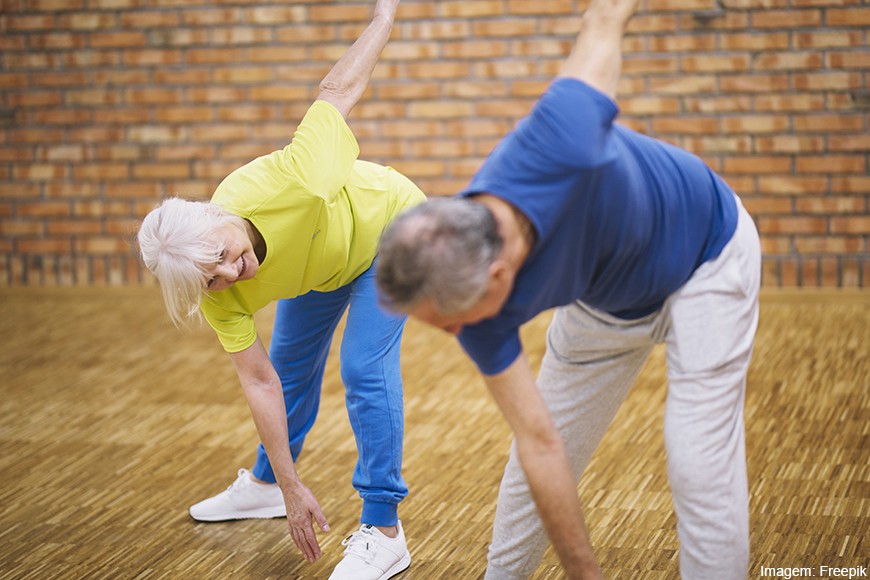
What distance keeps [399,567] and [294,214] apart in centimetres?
75

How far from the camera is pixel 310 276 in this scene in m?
2.06

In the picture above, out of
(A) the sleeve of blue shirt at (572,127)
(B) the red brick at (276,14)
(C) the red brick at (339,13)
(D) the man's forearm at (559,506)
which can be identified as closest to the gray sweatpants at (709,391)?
(D) the man's forearm at (559,506)

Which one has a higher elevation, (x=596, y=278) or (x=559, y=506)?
(x=596, y=278)

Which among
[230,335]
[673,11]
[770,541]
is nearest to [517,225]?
[230,335]

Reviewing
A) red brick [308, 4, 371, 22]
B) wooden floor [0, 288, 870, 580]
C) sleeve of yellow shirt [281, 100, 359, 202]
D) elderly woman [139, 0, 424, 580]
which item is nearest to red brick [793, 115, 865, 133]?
wooden floor [0, 288, 870, 580]

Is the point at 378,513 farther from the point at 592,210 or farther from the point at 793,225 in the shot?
the point at 793,225

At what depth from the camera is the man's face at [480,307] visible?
1.32 metres

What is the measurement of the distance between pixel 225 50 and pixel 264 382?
10.5 ft

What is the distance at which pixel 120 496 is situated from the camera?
2676 millimetres

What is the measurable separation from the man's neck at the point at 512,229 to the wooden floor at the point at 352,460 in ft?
3.17

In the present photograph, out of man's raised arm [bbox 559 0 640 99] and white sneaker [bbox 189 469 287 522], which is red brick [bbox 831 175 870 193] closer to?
white sneaker [bbox 189 469 287 522]

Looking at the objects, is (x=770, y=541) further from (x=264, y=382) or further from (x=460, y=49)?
(x=460, y=49)

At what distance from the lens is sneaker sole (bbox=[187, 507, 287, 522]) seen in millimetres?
2504

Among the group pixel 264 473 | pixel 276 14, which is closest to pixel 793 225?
pixel 276 14
